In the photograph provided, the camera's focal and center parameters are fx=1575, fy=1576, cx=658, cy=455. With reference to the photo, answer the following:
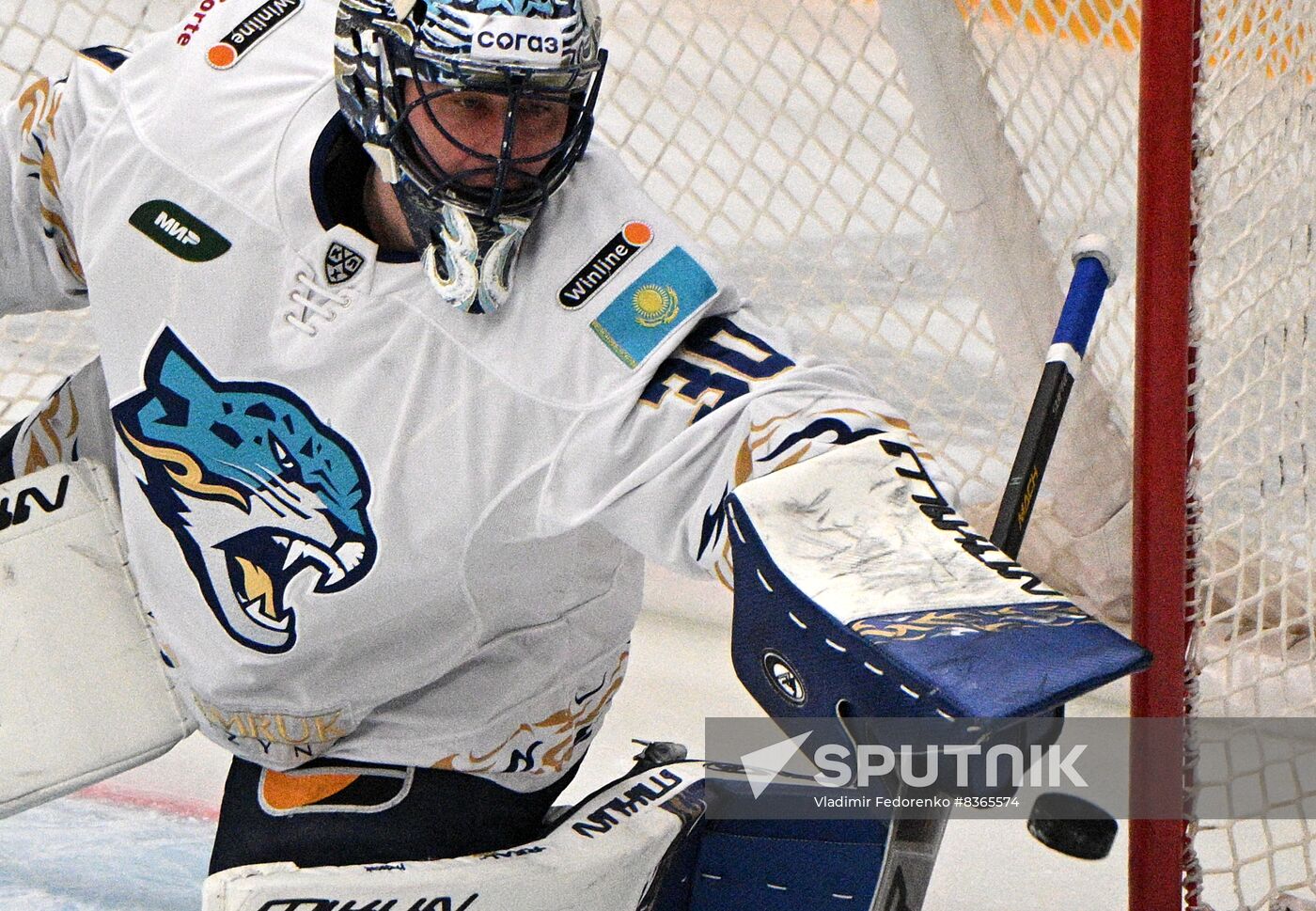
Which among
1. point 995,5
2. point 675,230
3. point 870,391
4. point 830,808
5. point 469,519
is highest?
point 995,5

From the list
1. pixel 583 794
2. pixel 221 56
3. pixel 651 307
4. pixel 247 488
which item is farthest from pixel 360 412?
pixel 583 794

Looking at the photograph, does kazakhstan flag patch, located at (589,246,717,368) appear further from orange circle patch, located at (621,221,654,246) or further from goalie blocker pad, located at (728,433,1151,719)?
goalie blocker pad, located at (728,433,1151,719)

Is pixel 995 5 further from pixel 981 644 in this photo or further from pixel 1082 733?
pixel 981 644

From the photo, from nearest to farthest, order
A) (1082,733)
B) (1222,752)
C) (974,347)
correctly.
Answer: (1222,752), (1082,733), (974,347)

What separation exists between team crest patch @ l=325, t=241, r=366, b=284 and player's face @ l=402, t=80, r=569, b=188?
130mm

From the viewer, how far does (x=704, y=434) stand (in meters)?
1.20

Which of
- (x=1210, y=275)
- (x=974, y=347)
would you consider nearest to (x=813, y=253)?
(x=974, y=347)

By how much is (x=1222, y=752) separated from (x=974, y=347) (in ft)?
3.95

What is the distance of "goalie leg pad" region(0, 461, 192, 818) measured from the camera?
180 cm

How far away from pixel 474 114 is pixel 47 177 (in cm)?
59

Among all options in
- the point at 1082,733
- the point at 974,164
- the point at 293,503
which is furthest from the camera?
the point at 1082,733

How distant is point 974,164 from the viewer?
7.25ft

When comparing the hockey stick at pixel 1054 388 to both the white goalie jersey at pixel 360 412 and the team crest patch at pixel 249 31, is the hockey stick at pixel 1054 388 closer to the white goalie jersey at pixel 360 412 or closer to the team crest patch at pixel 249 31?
the white goalie jersey at pixel 360 412

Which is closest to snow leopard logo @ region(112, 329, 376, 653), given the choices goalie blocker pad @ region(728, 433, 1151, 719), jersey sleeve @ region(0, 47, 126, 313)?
jersey sleeve @ region(0, 47, 126, 313)
